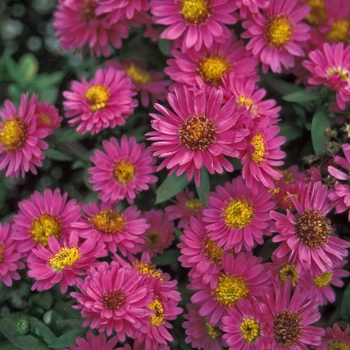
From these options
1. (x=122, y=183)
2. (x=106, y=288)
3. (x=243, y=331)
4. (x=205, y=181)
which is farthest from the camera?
(x=122, y=183)

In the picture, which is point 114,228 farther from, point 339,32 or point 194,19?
point 339,32

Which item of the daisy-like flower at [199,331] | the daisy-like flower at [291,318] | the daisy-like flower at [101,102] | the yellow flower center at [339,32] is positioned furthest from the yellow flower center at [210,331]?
the yellow flower center at [339,32]

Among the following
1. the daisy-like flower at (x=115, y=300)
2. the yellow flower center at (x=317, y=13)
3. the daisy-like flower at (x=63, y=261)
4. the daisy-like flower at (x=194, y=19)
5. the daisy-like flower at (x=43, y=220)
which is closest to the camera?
the daisy-like flower at (x=115, y=300)

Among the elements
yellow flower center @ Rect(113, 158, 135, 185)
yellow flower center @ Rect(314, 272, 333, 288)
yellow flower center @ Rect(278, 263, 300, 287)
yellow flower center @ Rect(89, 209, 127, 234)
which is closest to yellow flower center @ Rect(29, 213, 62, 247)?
yellow flower center @ Rect(89, 209, 127, 234)

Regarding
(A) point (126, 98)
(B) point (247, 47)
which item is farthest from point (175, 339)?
(B) point (247, 47)

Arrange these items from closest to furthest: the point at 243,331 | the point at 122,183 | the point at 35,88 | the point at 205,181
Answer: the point at 243,331, the point at 205,181, the point at 122,183, the point at 35,88

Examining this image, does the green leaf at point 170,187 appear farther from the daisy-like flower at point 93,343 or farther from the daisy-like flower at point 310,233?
the daisy-like flower at point 93,343

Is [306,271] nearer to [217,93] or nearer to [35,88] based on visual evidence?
[217,93]

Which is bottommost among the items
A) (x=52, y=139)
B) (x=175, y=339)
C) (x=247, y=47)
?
(x=175, y=339)
